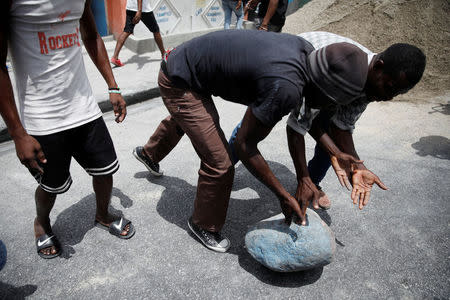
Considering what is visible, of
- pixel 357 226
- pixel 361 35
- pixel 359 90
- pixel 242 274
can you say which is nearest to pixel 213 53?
pixel 359 90

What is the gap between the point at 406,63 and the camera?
1.59 metres

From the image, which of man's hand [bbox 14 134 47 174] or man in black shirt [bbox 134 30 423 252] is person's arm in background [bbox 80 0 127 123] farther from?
man's hand [bbox 14 134 47 174]

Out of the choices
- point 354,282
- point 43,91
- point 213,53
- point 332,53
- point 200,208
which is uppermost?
point 332,53

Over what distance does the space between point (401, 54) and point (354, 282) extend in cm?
142

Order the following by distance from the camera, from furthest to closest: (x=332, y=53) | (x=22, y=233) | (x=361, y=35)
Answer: (x=361, y=35)
(x=22, y=233)
(x=332, y=53)

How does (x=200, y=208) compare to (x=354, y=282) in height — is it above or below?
above

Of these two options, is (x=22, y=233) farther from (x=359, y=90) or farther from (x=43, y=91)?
(x=359, y=90)

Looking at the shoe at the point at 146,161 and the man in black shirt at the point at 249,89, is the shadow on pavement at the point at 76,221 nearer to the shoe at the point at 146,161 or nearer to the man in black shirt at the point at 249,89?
the shoe at the point at 146,161

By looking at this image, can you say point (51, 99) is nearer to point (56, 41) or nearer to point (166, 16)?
point (56, 41)

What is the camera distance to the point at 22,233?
7.71ft

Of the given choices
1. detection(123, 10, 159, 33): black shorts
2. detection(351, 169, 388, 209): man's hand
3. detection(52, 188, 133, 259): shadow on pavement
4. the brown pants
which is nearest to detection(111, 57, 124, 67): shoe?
detection(123, 10, 159, 33): black shorts

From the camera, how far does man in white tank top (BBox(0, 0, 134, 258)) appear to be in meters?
1.58

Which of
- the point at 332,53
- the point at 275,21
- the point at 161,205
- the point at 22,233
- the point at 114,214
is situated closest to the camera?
the point at 332,53

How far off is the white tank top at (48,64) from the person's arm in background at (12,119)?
0.07 meters
